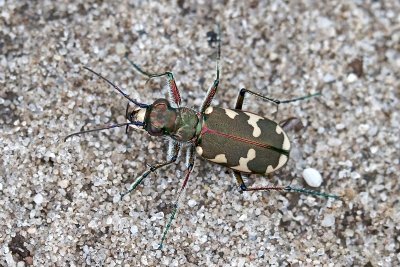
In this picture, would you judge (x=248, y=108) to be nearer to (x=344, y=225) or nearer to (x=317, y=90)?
(x=317, y=90)

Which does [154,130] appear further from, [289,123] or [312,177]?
[312,177]

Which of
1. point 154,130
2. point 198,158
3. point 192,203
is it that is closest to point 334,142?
point 198,158

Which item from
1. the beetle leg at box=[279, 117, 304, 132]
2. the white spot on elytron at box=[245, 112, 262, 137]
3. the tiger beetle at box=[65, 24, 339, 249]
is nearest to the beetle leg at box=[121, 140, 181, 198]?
the tiger beetle at box=[65, 24, 339, 249]

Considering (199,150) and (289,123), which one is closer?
(199,150)

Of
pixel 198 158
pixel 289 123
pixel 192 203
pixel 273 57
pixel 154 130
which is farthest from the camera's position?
pixel 273 57

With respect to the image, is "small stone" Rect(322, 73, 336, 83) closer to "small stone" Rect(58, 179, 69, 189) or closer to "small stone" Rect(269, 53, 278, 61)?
"small stone" Rect(269, 53, 278, 61)

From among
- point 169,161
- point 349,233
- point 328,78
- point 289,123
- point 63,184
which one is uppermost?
point 328,78

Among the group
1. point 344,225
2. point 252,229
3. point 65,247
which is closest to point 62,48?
point 65,247

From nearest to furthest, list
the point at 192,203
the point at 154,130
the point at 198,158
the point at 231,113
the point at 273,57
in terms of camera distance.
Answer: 1. the point at 154,130
2. the point at 231,113
3. the point at 192,203
4. the point at 198,158
5. the point at 273,57
